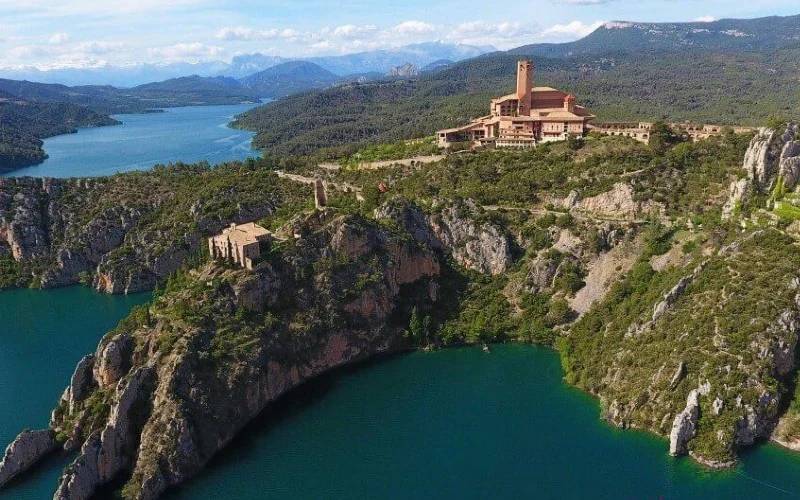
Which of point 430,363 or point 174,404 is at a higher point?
point 174,404

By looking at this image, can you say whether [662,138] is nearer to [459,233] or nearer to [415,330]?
[459,233]

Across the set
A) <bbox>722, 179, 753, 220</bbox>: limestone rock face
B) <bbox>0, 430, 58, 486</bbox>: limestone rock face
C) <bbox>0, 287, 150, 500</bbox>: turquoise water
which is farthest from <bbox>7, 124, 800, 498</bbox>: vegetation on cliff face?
<bbox>0, 287, 150, 500</bbox>: turquoise water

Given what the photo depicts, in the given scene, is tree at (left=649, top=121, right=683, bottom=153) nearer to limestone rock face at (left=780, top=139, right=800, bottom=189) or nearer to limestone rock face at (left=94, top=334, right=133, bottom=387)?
limestone rock face at (left=780, top=139, right=800, bottom=189)

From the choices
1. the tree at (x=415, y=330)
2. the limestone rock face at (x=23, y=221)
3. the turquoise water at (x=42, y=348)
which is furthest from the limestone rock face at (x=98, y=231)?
the tree at (x=415, y=330)

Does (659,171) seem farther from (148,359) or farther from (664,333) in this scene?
(148,359)

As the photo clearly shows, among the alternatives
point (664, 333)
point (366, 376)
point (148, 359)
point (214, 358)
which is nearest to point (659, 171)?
point (664, 333)

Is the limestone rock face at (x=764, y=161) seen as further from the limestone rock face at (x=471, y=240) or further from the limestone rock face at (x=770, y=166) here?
the limestone rock face at (x=471, y=240)
